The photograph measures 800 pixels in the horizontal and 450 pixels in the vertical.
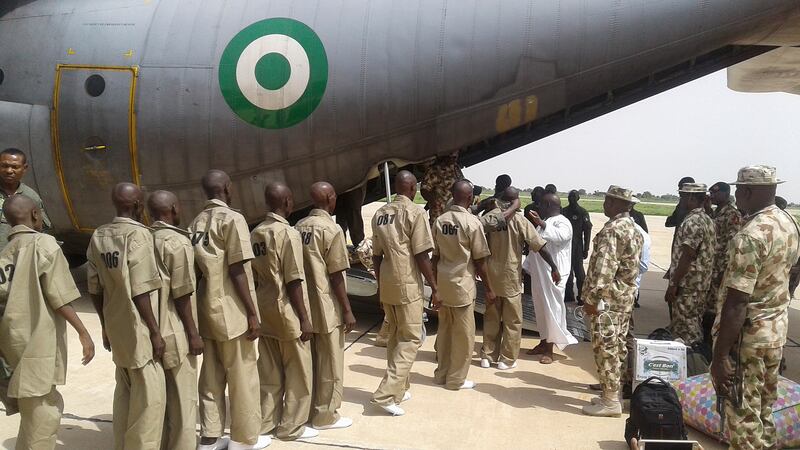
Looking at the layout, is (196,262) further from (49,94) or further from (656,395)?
(49,94)

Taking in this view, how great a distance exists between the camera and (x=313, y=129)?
771 centimetres

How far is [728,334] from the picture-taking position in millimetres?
3730

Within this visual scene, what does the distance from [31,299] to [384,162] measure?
477 centimetres

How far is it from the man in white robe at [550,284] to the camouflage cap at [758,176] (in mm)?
3407

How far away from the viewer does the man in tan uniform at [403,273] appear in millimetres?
5469

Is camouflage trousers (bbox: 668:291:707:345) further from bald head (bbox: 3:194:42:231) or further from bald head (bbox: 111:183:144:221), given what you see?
bald head (bbox: 3:194:42:231)

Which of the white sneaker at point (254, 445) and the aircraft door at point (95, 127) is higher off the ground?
the aircraft door at point (95, 127)

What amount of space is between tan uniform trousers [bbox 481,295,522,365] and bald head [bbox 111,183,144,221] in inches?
158

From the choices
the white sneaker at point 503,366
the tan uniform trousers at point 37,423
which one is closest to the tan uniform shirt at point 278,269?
the tan uniform trousers at point 37,423

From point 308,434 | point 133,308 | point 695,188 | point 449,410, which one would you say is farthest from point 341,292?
point 695,188

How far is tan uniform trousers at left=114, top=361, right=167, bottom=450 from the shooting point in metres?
3.94

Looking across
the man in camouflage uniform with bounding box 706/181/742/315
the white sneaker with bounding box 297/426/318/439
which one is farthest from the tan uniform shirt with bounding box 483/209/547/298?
the white sneaker with bounding box 297/426/318/439

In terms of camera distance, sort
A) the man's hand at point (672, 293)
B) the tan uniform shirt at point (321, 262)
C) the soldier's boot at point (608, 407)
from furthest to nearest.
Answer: the man's hand at point (672, 293), the soldier's boot at point (608, 407), the tan uniform shirt at point (321, 262)

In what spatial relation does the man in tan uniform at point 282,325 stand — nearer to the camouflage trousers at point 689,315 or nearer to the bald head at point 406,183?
the bald head at point 406,183
